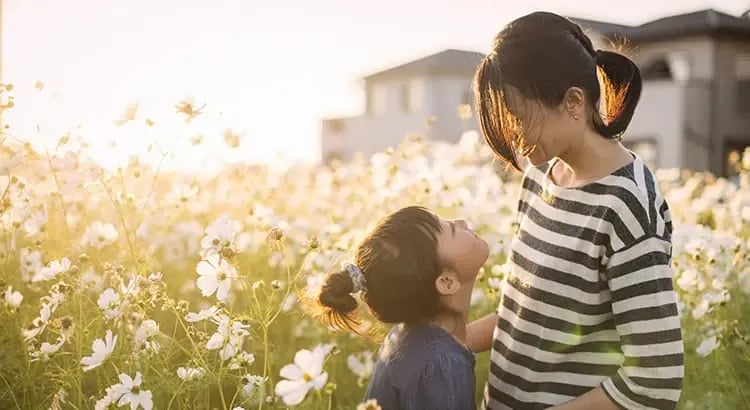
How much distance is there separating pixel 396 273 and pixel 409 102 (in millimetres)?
Result: 25113

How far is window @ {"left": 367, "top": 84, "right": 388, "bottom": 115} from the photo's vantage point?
2775cm

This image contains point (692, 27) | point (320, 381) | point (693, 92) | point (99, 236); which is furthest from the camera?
point (692, 27)

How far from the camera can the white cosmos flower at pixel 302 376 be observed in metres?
1.60

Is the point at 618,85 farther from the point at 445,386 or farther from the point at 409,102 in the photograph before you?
the point at 409,102

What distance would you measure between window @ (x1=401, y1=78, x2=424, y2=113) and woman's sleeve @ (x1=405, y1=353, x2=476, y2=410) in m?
24.5

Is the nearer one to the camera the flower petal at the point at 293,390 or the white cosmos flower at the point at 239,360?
the flower petal at the point at 293,390

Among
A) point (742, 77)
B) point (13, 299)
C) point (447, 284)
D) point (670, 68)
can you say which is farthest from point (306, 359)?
point (670, 68)

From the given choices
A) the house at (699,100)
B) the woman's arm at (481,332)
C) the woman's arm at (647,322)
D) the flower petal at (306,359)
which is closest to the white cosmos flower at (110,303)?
the flower petal at (306,359)

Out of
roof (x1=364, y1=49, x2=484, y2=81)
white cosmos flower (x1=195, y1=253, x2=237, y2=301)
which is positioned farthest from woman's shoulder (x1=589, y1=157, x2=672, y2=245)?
roof (x1=364, y1=49, x2=484, y2=81)

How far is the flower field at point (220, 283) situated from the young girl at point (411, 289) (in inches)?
5.2

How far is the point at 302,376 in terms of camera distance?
164cm

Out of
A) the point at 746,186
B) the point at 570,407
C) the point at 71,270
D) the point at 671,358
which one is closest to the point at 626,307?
the point at 671,358

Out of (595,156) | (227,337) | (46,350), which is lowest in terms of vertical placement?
(46,350)

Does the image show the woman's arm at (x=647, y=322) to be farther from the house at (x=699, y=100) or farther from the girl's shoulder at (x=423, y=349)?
the house at (x=699, y=100)
